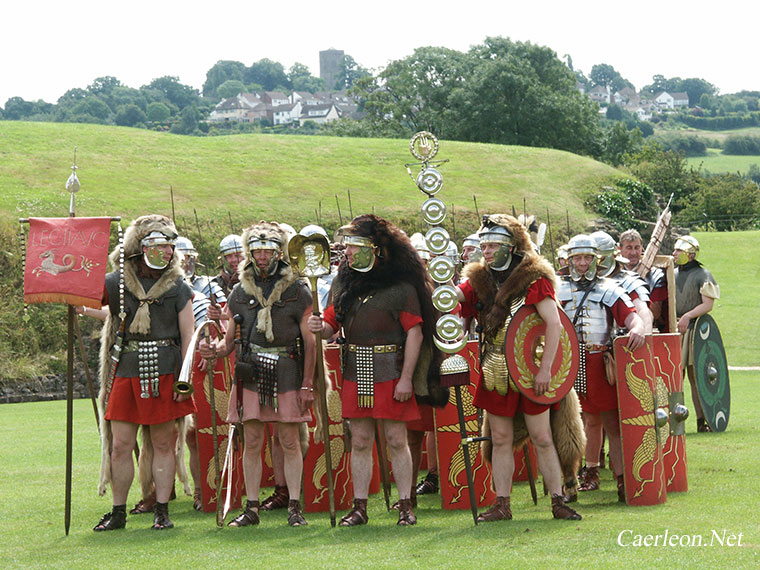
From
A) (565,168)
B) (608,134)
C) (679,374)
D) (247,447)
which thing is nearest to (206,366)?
(247,447)

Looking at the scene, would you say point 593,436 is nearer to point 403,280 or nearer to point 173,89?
point 403,280

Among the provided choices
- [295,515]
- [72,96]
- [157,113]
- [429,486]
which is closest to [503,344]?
[295,515]

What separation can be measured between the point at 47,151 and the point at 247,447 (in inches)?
990

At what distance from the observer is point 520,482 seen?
28.8ft

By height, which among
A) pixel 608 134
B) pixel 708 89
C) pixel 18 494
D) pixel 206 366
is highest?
pixel 708 89

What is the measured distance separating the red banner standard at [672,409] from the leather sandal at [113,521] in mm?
3646

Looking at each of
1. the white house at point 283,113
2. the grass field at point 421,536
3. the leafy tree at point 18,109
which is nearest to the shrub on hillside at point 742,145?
the white house at point 283,113

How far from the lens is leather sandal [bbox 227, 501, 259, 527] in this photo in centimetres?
696

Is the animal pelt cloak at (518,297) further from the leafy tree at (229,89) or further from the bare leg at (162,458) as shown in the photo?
the leafy tree at (229,89)

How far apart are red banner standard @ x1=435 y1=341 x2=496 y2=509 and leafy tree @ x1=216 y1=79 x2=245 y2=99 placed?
16519cm

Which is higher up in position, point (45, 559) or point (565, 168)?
point (565, 168)

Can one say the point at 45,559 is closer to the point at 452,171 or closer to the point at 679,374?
the point at 679,374

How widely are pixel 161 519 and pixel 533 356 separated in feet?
8.33

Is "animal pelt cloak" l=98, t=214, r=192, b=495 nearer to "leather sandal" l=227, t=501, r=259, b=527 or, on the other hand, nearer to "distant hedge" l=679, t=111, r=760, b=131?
"leather sandal" l=227, t=501, r=259, b=527
